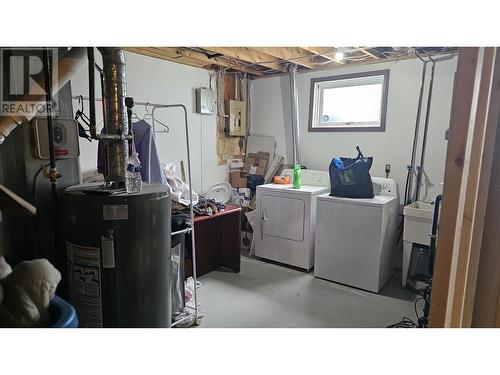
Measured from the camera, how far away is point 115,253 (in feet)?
4.51

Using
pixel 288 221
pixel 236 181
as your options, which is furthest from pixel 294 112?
pixel 288 221

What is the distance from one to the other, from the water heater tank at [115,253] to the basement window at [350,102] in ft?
8.66

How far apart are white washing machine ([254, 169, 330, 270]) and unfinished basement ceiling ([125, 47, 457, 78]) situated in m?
1.26

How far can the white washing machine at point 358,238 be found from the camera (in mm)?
2734

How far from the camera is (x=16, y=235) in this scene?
1.54 metres

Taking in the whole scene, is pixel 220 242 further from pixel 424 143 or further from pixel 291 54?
pixel 424 143

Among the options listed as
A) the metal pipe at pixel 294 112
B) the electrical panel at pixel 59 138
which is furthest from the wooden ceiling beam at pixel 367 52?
the electrical panel at pixel 59 138

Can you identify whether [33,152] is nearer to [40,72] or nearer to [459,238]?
[40,72]

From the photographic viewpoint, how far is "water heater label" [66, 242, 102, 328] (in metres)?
1.39

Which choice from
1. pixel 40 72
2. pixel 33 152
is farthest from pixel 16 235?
pixel 40 72

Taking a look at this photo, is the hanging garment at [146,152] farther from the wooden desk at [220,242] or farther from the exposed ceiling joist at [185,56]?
the exposed ceiling joist at [185,56]

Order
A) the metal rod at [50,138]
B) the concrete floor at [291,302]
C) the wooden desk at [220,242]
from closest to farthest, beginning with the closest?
the metal rod at [50,138], the concrete floor at [291,302], the wooden desk at [220,242]

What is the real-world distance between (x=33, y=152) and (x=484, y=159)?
2.03 m

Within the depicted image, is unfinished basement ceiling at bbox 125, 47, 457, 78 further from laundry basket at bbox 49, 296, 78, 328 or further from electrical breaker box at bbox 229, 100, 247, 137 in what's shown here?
laundry basket at bbox 49, 296, 78, 328
